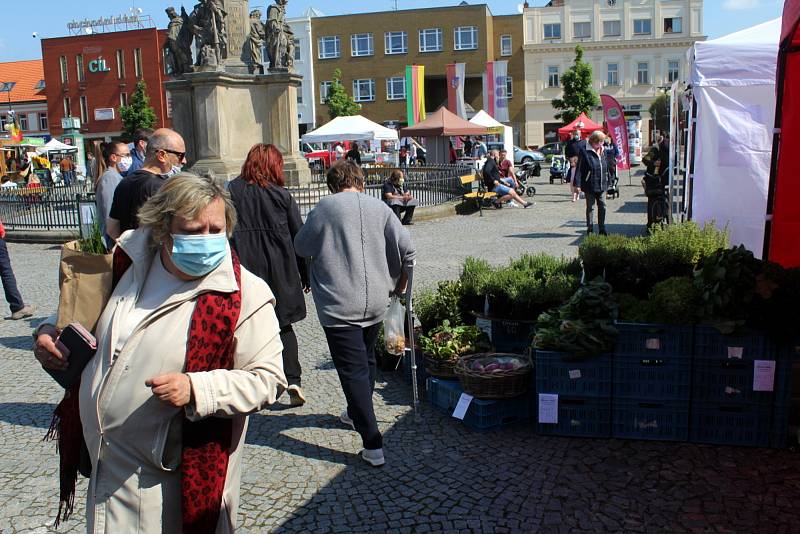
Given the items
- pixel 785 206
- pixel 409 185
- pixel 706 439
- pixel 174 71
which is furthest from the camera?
pixel 409 185

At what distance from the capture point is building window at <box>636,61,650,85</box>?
2435 inches

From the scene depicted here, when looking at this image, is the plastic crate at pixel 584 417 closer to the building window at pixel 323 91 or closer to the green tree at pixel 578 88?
the green tree at pixel 578 88

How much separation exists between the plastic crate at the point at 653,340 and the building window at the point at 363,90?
61236 millimetres

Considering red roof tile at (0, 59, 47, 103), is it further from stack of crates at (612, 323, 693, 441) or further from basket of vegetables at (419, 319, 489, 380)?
stack of crates at (612, 323, 693, 441)

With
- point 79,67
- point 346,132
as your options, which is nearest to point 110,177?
point 346,132

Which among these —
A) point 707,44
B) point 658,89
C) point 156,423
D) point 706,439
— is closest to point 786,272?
point 706,439

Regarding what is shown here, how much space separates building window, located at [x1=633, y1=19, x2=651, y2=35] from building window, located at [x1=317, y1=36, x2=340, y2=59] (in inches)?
951

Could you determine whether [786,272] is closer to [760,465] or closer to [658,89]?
[760,465]

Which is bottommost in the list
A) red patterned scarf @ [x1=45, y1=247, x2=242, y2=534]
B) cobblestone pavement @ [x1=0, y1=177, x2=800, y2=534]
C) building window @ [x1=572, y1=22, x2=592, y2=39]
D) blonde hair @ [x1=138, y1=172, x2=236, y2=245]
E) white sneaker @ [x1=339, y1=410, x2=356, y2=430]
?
cobblestone pavement @ [x1=0, y1=177, x2=800, y2=534]

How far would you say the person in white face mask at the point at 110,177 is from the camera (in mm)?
7309

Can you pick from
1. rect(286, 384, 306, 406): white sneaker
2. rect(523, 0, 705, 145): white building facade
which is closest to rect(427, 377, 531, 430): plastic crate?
rect(286, 384, 306, 406): white sneaker

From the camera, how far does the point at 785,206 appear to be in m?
7.24

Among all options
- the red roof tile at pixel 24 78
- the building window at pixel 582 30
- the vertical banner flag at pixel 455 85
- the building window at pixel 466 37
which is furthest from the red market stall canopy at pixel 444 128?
the red roof tile at pixel 24 78

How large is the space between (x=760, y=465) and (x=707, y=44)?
19.6 feet
